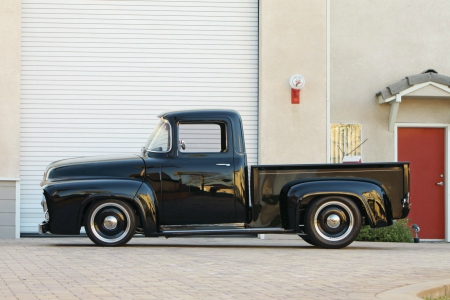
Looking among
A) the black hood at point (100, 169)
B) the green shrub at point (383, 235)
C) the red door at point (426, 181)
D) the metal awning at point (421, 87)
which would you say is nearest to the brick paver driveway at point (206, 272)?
the black hood at point (100, 169)

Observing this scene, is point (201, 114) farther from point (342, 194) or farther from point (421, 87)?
point (421, 87)

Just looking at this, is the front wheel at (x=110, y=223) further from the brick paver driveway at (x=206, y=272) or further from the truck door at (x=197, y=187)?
the truck door at (x=197, y=187)

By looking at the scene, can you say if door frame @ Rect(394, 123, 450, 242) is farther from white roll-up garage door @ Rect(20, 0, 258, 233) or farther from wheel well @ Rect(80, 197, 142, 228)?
wheel well @ Rect(80, 197, 142, 228)

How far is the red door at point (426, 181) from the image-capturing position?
58.3ft

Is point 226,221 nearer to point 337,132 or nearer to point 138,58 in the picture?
point 138,58

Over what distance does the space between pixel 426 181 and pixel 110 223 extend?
867cm

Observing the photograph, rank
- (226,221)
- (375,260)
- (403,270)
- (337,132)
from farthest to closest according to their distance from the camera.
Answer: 1. (337,132)
2. (226,221)
3. (375,260)
4. (403,270)

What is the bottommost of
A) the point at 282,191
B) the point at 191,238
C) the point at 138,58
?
the point at 191,238

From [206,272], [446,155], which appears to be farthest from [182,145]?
[446,155]

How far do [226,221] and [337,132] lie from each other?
6721mm

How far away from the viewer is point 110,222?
11.4 m

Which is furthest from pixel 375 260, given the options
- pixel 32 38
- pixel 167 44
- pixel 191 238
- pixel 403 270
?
pixel 32 38

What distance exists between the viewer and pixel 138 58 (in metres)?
15.4

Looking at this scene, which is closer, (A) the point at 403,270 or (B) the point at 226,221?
(A) the point at 403,270
